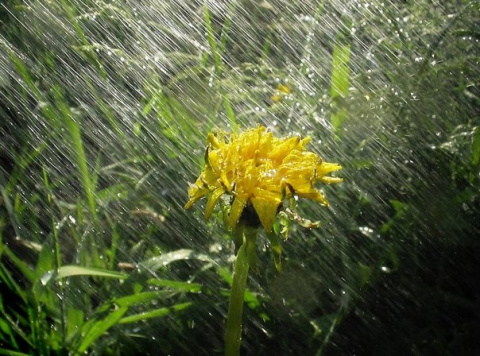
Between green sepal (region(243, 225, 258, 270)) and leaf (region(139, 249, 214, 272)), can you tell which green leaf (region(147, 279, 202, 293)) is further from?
green sepal (region(243, 225, 258, 270))

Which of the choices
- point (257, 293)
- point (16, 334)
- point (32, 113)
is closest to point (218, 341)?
point (257, 293)

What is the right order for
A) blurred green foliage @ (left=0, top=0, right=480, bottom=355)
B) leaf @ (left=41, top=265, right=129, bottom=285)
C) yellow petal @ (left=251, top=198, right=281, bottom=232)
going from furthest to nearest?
blurred green foliage @ (left=0, top=0, right=480, bottom=355), leaf @ (left=41, top=265, right=129, bottom=285), yellow petal @ (left=251, top=198, right=281, bottom=232)

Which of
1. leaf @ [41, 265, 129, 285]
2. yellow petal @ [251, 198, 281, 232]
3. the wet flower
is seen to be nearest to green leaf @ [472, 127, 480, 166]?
the wet flower

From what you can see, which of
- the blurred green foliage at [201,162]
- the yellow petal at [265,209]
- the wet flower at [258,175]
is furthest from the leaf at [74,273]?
the yellow petal at [265,209]

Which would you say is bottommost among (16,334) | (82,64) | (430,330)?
(16,334)

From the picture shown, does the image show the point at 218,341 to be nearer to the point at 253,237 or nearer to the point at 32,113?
the point at 253,237
